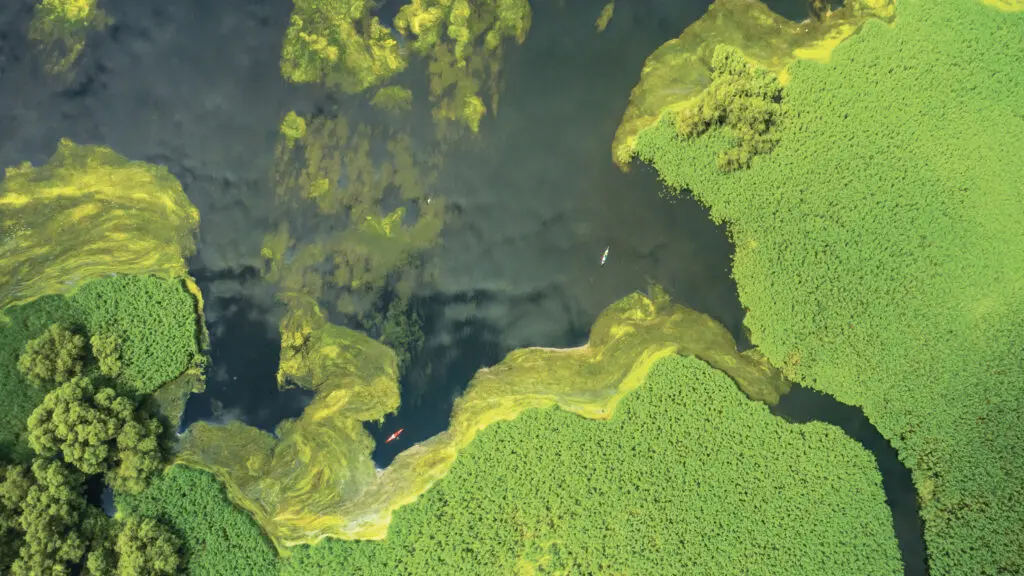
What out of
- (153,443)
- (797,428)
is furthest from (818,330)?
(153,443)

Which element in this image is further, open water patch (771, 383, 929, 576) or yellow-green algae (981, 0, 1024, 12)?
yellow-green algae (981, 0, 1024, 12)

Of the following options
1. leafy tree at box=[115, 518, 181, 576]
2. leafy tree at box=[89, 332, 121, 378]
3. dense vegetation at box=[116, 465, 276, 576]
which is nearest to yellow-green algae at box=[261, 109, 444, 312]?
leafy tree at box=[89, 332, 121, 378]

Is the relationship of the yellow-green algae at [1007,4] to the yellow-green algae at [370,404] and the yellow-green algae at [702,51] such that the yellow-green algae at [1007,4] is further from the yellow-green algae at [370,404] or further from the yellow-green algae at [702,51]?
the yellow-green algae at [370,404]

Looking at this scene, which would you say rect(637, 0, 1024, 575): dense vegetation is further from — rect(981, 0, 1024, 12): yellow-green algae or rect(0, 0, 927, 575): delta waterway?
rect(0, 0, 927, 575): delta waterway

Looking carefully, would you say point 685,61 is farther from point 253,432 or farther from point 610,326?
point 253,432

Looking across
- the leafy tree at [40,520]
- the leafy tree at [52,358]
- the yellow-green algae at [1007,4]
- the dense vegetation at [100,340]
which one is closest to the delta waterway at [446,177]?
the dense vegetation at [100,340]

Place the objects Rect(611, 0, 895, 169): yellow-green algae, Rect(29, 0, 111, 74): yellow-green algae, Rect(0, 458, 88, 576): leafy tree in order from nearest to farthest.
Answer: Rect(0, 458, 88, 576): leafy tree
Rect(611, 0, 895, 169): yellow-green algae
Rect(29, 0, 111, 74): yellow-green algae

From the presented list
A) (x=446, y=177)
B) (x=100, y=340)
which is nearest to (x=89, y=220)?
(x=100, y=340)
